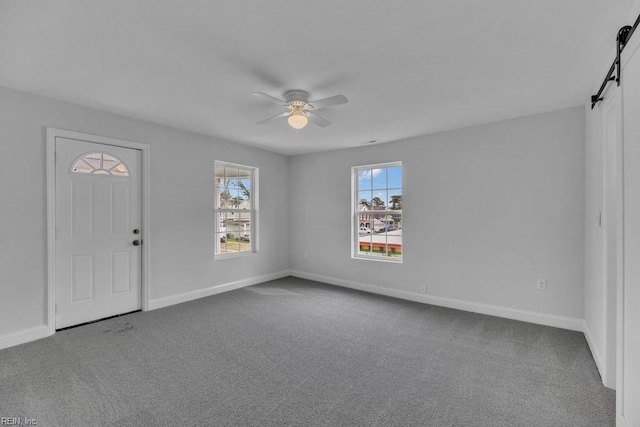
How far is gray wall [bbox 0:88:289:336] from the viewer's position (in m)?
2.86

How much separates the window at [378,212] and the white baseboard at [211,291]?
169 cm

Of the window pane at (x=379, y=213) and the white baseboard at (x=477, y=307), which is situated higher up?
the window pane at (x=379, y=213)

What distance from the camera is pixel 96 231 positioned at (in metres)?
3.50

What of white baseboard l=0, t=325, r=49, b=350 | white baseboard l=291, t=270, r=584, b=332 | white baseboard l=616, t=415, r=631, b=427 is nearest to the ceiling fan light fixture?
white baseboard l=616, t=415, r=631, b=427

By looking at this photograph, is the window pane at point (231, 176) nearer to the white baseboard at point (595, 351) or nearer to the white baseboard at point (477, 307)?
the white baseboard at point (477, 307)

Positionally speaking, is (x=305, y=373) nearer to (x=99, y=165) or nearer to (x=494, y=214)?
(x=494, y=214)

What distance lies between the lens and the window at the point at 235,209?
192 inches

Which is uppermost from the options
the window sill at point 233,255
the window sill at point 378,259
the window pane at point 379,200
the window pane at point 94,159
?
the window pane at point 94,159

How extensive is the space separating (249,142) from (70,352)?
138 inches

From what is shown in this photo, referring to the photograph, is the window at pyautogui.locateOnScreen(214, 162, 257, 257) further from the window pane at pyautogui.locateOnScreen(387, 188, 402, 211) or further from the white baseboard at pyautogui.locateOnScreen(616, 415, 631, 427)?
the white baseboard at pyautogui.locateOnScreen(616, 415, 631, 427)

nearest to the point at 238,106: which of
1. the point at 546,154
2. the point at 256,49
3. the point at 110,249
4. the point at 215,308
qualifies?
the point at 256,49

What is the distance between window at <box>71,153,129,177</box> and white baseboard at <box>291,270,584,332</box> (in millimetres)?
3661

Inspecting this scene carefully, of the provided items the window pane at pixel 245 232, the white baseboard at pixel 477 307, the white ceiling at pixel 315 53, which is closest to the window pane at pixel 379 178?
the white ceiling at pixel 315 53

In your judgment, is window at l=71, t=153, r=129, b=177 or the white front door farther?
window at l=71, t=153, r=129, b=177
